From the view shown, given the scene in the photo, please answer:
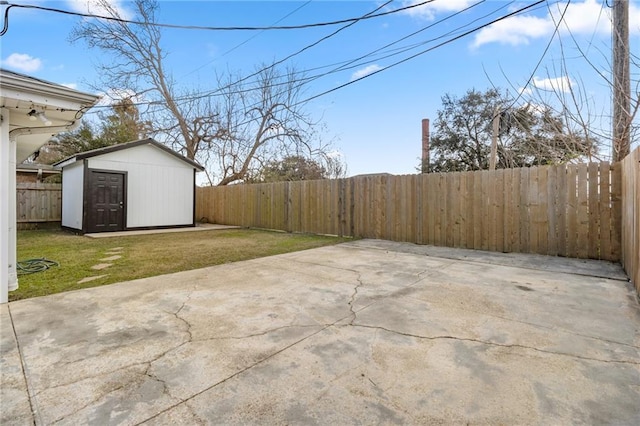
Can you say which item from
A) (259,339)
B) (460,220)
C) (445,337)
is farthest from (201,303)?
(460,220)

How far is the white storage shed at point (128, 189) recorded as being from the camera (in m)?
9.43

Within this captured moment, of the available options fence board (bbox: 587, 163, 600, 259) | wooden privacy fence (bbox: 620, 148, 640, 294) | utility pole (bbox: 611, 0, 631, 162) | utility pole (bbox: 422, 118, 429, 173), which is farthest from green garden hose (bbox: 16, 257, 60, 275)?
utility pole (bbox: 422, 118, 429, 173)

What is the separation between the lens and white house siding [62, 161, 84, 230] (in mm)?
9508

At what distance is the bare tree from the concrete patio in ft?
44.9

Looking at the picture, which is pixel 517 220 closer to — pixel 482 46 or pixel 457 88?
pixel 482 46

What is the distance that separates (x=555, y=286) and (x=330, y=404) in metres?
3.49

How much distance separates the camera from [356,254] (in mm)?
5992

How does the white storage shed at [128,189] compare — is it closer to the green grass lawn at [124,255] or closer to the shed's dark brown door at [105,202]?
the shed's dark brown door at [105,202]

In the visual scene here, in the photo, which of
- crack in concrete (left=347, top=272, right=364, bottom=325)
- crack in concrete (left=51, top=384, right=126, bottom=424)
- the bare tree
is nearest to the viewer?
crack in concrete (left=51, top=384, right=126, bottom=424)

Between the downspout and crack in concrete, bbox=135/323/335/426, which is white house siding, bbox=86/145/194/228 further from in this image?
crack in concrete, bbox=135/323/335/426

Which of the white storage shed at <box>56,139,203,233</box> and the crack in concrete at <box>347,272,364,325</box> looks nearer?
the crack in concrete at <box>347,272,364,325</box>

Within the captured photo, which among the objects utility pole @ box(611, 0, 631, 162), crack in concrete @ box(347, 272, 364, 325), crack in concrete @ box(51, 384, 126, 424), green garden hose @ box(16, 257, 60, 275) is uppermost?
utility pole @ box(611, 0, 631, 162)

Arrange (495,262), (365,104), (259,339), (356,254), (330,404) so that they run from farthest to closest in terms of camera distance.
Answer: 1. (365,104)
2. (356,254)
3. (495,262)
4. (259,339)
5. (330,404)

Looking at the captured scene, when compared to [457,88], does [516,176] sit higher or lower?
lower
